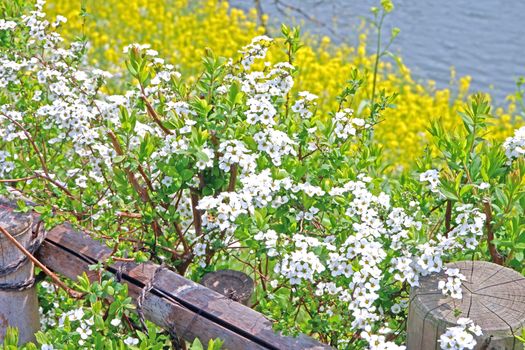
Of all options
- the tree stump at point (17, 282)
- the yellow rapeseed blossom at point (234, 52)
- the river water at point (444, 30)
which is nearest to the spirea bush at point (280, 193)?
the tree stump at point (17, 282)

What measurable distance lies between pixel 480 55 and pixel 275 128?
6966mm

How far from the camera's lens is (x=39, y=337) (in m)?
2.45

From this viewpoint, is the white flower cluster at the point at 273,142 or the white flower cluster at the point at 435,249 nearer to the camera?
the white flower cluster at the point at 435,249

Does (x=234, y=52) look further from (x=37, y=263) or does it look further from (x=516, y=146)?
(x=516, y=146)

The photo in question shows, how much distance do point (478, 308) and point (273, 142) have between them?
85 centimetres

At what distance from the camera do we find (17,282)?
111 inches

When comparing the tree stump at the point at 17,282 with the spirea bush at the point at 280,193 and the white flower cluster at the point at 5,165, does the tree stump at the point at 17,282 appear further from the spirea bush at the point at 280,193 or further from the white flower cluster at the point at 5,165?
the white flower cluster at the point at 5,165

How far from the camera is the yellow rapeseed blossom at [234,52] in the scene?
6395 millimetres

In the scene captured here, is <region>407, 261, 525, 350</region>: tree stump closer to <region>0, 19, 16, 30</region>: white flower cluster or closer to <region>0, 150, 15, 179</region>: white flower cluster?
<region>0, 150, 15, 179</region>: white flower cluster

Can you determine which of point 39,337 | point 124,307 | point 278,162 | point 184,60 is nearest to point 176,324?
point 124,307

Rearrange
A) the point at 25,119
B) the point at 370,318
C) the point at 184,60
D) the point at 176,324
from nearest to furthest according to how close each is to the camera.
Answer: the point at 370,318 → the point at 176,324 → the point at 25,119 → the point at 184,60

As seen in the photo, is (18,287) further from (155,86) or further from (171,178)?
(155,86)

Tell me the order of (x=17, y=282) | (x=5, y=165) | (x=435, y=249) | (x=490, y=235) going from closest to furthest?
1. (x=435, y=249)
2. (x=490, y=235)
3. (x=17, y=282)
4. (x=5, y=165)

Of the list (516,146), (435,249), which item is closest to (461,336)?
(435,249)
